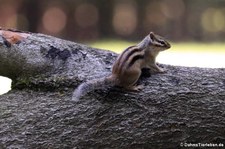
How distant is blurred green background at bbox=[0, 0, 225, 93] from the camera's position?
29.7 ft

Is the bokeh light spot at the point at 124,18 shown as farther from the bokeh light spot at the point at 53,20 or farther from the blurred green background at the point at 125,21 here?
the bokeh light spot at the point at 53,20

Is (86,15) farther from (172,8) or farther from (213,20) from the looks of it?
(213,20)

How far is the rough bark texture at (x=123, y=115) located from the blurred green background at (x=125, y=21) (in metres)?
6.16

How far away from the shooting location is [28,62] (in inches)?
105

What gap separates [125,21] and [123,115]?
24.0ft

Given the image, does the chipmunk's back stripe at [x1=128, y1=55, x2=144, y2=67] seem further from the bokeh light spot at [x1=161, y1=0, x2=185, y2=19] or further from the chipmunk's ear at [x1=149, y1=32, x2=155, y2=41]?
the bokeh light spot at [x1=161, y1=0, x2=185, y2=19]

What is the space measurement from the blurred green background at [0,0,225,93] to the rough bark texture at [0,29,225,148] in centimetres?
616

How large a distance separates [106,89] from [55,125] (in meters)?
0.27

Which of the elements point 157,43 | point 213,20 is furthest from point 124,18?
point 157,43

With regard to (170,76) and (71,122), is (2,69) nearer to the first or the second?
(71,122)

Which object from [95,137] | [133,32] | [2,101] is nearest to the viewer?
[95,137]

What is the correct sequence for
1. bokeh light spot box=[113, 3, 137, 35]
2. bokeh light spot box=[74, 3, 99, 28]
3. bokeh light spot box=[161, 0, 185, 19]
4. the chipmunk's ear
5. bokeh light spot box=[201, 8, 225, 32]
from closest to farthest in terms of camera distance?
the chipmunk's ear
bokeh light spot box=[74, 3, 99, 28]
bokeh light spot box=[161, 0, 185, 19]
bokeh light spot box=[113, 3, 137, 35]
bokeh light spot box=[201, 8, 225, 32]

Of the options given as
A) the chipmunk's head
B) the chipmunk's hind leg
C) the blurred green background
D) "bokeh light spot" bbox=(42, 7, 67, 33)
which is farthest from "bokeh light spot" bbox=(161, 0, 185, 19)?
the chipmunk's hind leg

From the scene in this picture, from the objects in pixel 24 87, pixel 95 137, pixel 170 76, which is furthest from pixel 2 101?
pixel 170 76
